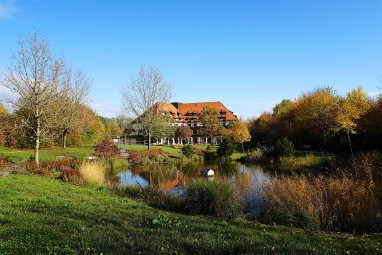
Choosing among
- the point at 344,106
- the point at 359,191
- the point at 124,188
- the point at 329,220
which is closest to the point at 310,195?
the point at 329,220

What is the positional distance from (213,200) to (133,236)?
3.38 meters

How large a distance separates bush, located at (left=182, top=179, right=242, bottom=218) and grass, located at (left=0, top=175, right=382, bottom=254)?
0.93 meters

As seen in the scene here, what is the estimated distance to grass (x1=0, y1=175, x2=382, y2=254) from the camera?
384cm

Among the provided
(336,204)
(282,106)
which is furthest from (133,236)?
(282,106)

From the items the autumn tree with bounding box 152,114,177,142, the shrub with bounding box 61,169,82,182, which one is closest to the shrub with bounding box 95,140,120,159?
the shrub with bounding box 61,169,82,182

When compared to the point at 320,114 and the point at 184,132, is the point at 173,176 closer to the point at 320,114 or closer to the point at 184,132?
the point at 320,114

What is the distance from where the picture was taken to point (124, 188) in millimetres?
10773

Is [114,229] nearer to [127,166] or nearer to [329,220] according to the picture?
[329,220]

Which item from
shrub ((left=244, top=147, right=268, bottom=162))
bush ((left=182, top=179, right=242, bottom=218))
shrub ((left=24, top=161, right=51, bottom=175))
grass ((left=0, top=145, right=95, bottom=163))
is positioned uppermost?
grass ((left=0, top=145, right=95, bottom=163))

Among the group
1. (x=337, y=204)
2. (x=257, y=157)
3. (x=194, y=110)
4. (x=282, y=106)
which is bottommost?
(x=257, y=157)

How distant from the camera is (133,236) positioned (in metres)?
4.40

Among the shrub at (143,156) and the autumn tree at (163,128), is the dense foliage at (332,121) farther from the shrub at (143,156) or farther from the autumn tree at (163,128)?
the autumn tree at (163,128)

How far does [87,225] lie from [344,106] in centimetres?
2901

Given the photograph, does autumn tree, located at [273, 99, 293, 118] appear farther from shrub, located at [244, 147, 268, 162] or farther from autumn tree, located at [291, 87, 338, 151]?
shrub, located at [244, 147, 268, 162]
